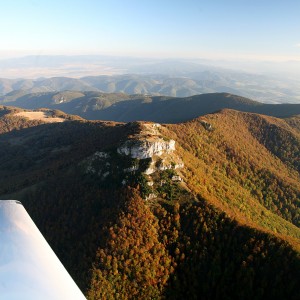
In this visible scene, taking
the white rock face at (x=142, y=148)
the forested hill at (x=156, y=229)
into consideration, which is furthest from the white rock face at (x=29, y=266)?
the white rock face at (x=142, y=148)

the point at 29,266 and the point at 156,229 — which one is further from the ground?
the point at 29,266

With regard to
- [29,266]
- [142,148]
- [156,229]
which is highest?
[29,266]

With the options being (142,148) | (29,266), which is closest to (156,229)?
(142,148)

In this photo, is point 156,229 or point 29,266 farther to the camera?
point 156,229

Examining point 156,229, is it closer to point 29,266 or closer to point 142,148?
point 142,148

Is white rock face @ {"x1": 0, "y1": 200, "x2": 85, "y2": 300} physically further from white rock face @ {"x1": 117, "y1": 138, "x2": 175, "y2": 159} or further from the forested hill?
white rock face @ {"x1": 117, "y1": 138, "x2": 175, "y2": 159}

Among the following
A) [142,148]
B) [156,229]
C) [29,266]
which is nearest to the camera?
[29,266]
